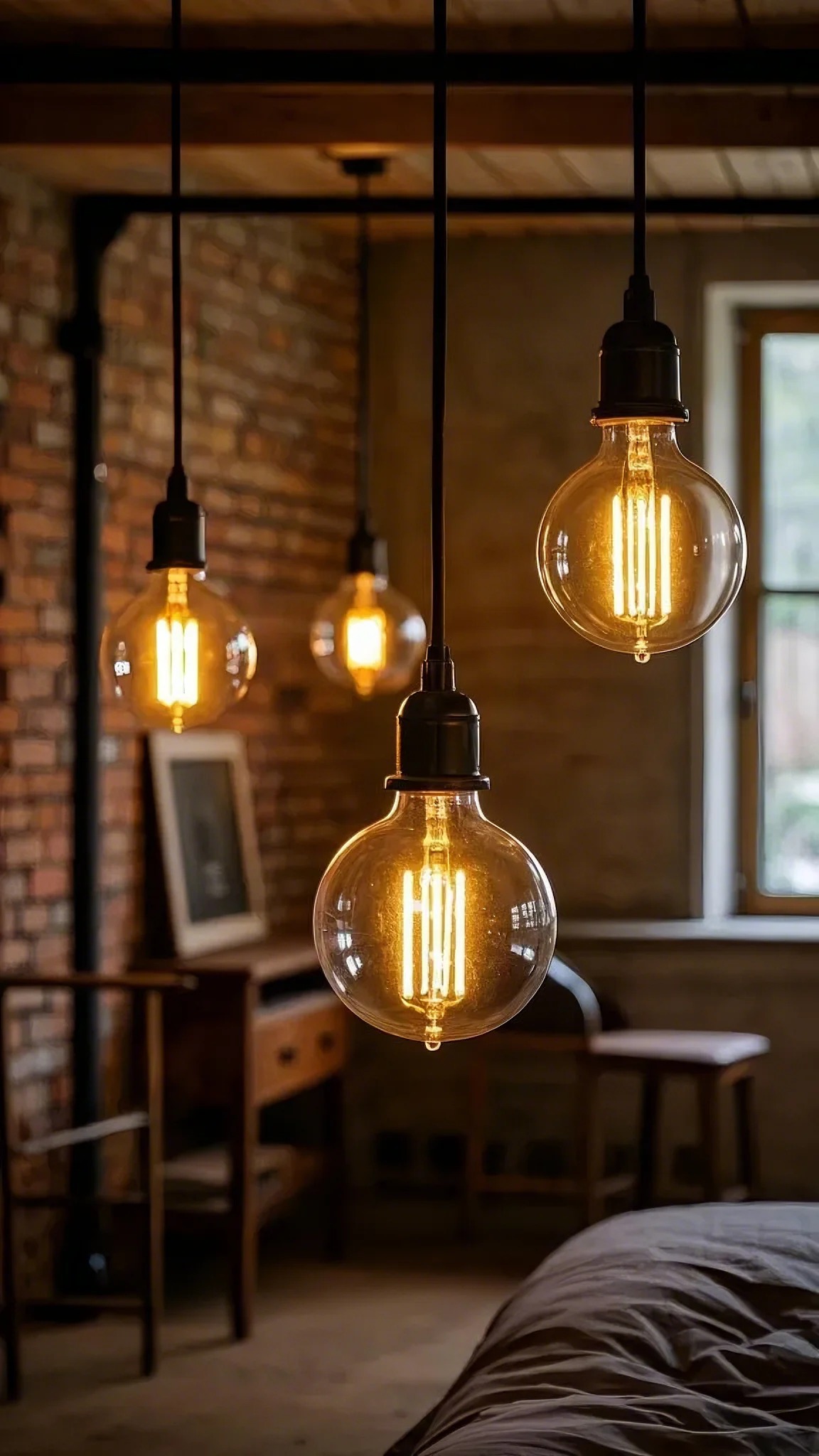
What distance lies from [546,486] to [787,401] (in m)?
0.82

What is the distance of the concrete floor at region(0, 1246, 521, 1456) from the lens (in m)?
3.99

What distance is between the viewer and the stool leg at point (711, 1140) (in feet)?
16.4

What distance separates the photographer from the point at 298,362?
5.82 metres

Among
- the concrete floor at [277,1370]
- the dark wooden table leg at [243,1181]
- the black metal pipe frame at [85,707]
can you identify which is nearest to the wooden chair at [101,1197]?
the concrete floor at [277,1370]

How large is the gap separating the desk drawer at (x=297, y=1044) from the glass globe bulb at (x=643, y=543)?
3.33 meters

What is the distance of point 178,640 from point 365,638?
256 centimetres

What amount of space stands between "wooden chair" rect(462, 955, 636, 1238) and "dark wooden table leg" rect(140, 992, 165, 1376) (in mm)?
1199

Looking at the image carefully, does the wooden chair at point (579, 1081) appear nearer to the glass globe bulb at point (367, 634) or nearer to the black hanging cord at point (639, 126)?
the glass globe bulb at point (367, 634)

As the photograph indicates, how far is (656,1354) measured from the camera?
242cm

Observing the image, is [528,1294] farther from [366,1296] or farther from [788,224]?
[788,224]

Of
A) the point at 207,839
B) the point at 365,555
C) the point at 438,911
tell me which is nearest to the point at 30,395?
the point at 365,555

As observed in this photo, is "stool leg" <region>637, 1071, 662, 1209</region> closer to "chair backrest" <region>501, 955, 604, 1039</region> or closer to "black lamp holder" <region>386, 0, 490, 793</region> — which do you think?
"chair backrest" <region>501, 955, 604, 1039</region>

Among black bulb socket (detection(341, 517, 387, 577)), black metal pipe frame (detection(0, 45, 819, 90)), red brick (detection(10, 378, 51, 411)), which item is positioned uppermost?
black metal pipe frame (detection(0, 45, 819, 90))

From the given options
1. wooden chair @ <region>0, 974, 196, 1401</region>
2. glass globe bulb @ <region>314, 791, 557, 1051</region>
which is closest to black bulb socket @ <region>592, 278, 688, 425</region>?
glass globe bulb @ <region>314, 791, 557, 1051</region>
